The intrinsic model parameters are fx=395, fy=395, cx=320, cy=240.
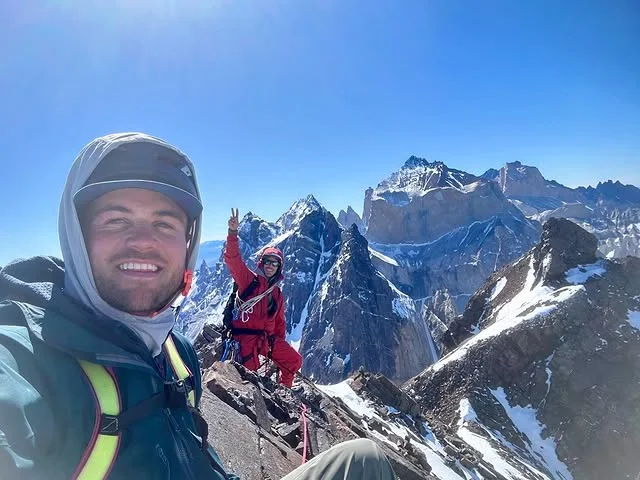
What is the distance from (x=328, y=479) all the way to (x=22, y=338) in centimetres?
251

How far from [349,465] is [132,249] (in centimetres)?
256

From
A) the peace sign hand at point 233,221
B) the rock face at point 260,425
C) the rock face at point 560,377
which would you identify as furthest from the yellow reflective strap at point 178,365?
the rock face at point 560,377

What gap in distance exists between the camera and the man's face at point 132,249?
120 inches

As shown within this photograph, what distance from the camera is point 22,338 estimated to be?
236cm

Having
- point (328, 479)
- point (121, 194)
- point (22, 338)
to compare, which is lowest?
point (328, 479)

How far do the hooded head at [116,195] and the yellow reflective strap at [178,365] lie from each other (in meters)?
0.45

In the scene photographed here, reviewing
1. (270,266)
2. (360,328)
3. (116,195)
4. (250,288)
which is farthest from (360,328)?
(116,195)

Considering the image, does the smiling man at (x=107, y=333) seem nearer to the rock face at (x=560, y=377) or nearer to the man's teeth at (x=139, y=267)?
the man's teeth at (x=139, y=267)

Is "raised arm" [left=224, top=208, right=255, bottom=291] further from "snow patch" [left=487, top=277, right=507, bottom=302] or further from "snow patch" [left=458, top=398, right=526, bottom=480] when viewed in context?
"snow patch" [left=487, top=277, right=507, bottom=302]

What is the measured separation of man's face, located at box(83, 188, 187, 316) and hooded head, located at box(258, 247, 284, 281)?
9.57 m

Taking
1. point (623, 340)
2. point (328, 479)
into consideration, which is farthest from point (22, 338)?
point (623, 340)

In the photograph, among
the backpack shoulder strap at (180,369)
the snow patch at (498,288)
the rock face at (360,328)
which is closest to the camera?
the backpack shoulder strap at (180,369)

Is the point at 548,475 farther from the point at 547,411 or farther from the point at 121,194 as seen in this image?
the point at 121,194

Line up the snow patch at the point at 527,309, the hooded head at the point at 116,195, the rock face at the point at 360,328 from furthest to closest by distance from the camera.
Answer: the rock face at the point at 360,328, the snow patch at the point at 527,309, the hooded head at the point at 116,195
